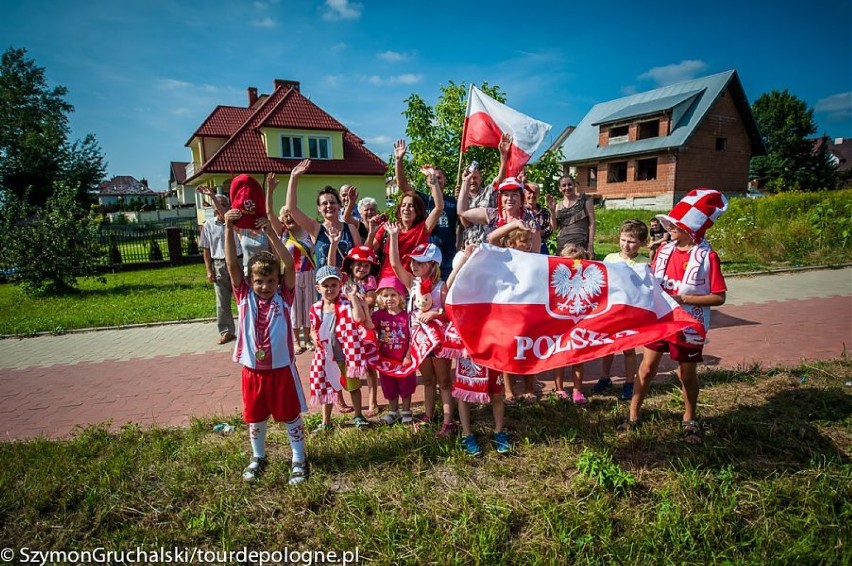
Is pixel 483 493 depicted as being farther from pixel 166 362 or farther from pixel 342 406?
pixel 166 362

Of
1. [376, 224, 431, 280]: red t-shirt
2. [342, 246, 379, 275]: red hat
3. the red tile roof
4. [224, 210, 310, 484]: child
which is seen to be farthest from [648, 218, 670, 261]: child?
the red tile roof

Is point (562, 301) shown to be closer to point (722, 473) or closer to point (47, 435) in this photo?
point (722, 473)

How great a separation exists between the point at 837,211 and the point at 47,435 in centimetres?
2076

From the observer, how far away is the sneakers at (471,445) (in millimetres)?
3582

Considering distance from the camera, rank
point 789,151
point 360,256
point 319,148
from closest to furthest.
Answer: point 360,256 < point 319,148 < point 789,151

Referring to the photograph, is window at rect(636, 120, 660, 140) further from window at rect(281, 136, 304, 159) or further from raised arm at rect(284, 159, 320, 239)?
raised arm at rect(284, 159, 320, 239)

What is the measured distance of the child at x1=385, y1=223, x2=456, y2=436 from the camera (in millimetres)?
3645

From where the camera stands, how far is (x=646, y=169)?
36.2 m

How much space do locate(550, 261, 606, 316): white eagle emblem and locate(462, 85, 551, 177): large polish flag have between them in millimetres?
2691

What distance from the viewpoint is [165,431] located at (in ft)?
14.0

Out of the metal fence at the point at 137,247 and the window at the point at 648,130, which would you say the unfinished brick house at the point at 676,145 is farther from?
the metal fence at the point at 137,247

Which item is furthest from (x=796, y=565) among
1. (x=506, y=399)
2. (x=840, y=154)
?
(x=840, y=154)

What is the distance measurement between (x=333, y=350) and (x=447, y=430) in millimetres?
1215

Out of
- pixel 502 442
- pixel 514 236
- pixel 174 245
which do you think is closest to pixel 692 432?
pixel 502 442
